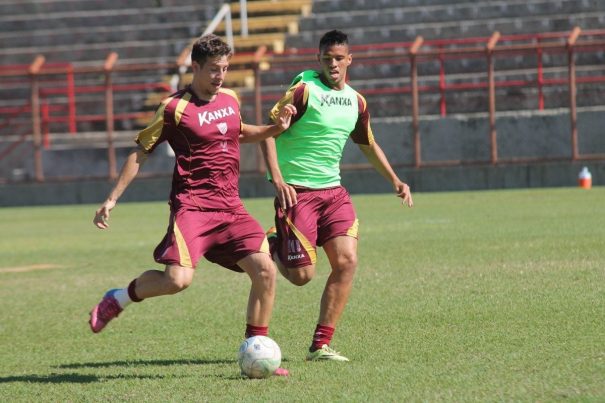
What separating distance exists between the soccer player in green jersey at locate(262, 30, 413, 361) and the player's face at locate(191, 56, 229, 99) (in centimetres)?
56

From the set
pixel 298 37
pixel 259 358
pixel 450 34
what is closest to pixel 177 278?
pixel 259 358

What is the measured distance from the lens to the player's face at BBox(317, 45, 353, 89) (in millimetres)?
7914

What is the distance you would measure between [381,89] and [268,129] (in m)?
21.2

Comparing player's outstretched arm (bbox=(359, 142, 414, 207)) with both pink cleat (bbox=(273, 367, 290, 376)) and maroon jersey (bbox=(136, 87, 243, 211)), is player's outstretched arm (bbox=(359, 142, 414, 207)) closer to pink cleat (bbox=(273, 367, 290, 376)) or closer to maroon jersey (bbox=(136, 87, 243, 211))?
maroon jersey (bbox=(136, 87, 243, 211))

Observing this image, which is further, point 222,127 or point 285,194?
point 285,194

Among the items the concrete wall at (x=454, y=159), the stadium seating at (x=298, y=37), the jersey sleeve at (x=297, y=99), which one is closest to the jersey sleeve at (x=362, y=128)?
the jersey sleeve at (x=297, y=99)

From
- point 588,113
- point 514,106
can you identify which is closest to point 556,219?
point 588,113

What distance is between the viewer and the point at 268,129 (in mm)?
7688

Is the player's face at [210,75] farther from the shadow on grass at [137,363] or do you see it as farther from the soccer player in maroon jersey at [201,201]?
the shadow on grass at [137,363]

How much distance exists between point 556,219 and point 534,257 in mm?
4783

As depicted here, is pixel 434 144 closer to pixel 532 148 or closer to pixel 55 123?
pixel 532 148

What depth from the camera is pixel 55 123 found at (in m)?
31.8

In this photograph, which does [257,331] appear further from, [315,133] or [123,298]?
[315,133]

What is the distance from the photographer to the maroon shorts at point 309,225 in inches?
315
